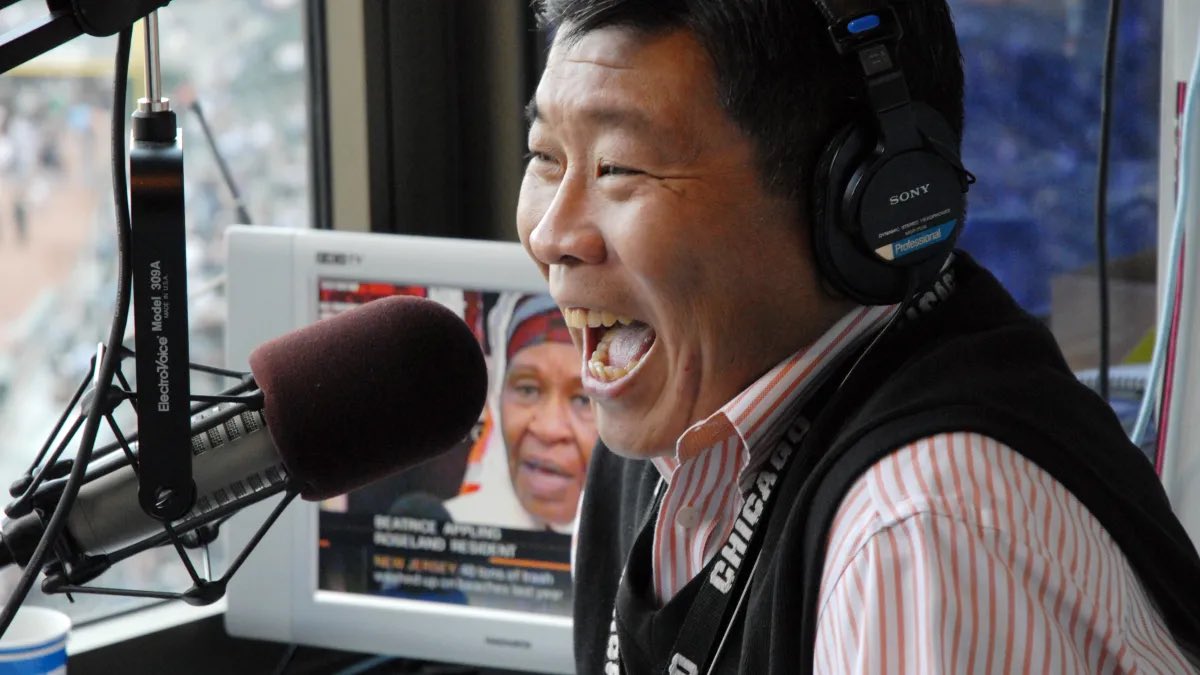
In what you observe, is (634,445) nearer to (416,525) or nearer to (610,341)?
(610,341)

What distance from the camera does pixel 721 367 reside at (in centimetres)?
106

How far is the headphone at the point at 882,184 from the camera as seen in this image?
96 cm

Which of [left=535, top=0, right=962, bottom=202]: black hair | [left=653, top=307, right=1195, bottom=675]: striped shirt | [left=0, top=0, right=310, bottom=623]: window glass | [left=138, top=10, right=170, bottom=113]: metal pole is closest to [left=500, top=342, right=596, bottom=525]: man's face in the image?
[left=0, top=0, right=310, bottom=623]: window glass

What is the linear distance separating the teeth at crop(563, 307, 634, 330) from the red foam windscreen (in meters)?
0.08

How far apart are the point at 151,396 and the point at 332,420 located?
0.55 ft

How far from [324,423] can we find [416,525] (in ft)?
2.32

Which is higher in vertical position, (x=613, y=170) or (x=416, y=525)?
(x=613, y=170)

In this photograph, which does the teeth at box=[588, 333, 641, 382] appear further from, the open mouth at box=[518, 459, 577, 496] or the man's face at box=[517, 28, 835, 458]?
the open mouth at box=[518, 459, 577, 496]

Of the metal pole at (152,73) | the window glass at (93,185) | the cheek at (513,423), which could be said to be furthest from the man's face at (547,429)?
the metal pole at (152,73)

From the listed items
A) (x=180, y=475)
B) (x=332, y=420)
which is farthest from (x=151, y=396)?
(x=332, y=420)

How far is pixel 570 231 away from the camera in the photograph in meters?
1.06

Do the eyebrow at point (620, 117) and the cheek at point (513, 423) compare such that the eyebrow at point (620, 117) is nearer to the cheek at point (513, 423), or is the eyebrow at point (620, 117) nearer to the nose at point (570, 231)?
the nose at point (570, 231)

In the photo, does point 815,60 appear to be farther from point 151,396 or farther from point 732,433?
point 151,396

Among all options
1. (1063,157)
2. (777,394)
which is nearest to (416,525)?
(777,394)
